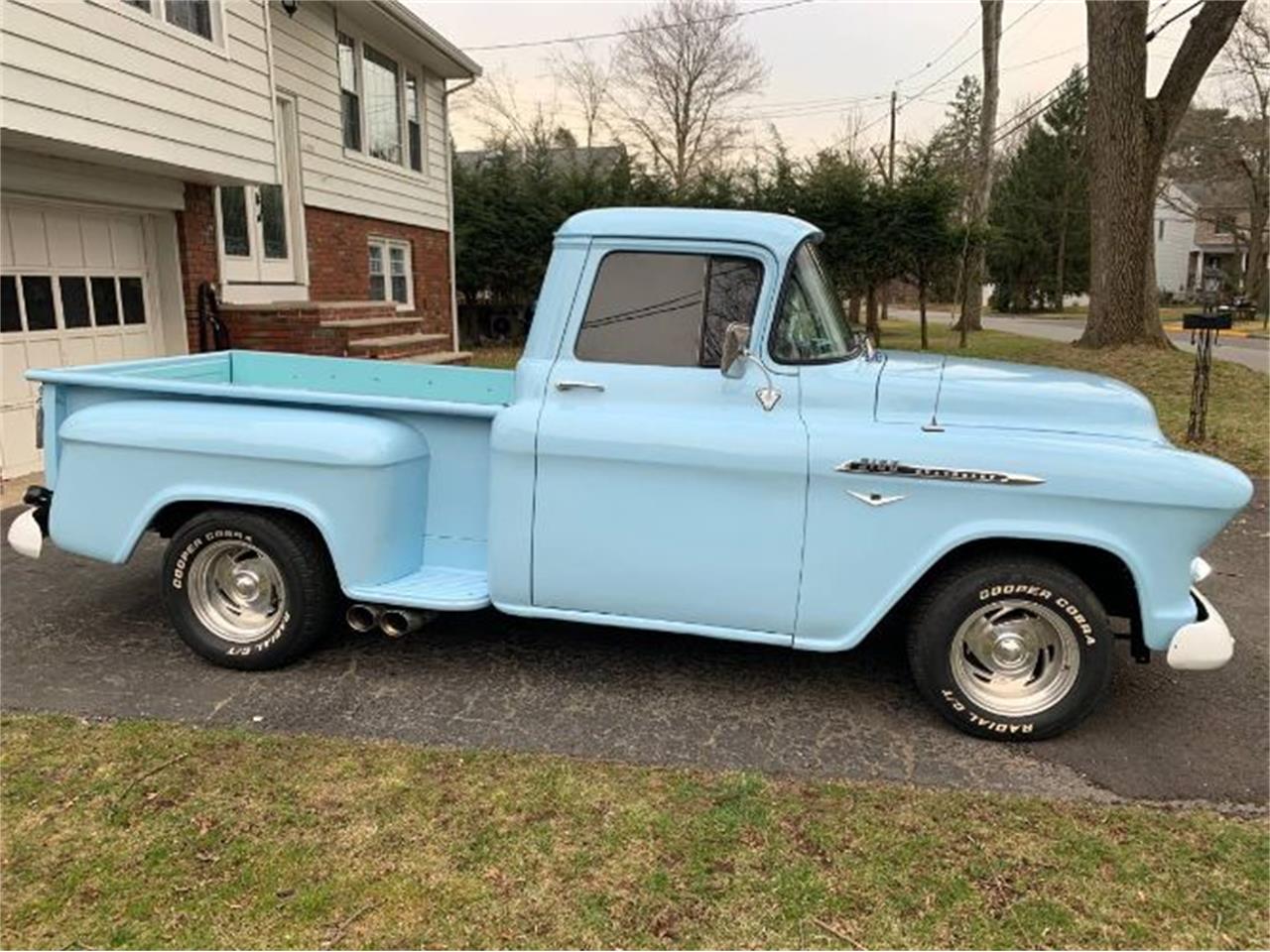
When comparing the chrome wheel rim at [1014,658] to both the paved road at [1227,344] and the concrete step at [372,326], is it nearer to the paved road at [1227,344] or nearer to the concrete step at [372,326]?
the concrete step at [372,326]

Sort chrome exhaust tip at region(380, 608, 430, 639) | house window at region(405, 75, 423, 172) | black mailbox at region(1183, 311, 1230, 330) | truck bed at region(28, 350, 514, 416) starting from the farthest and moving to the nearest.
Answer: house window at region(405, 75, 423, 172) → black mailbox at region(1183, 311, 1230, 330) → truck bed at region(28, 350, 514, 416) → chrome exhaust tip at region(380, 608, 430, 639)

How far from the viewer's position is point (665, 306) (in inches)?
151

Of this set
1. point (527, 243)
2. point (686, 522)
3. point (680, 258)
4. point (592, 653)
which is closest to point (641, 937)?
point (686, 522)

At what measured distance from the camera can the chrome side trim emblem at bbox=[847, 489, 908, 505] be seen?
139 inches

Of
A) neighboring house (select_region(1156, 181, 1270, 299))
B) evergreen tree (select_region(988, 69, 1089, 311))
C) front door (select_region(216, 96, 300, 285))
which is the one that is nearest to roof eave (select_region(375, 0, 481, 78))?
front door (select_region(216, 96, 300, 285))

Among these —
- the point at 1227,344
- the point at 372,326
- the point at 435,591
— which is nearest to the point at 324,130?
the point at 372,326

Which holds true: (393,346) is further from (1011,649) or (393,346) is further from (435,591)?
(1011,649)

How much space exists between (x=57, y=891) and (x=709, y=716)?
2.36m

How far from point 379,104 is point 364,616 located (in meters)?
13.3

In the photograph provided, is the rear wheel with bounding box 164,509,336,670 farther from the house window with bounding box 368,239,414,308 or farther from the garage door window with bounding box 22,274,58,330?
the house window with bounding box 368,239,414,308

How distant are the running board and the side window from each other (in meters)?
1.13

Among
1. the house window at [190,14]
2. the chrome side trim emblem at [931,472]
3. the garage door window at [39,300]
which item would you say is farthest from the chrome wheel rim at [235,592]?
the house window at [190,14]

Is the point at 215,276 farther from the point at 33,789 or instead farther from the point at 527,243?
the point at 527,243

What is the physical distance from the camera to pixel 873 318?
22312 millimetres
